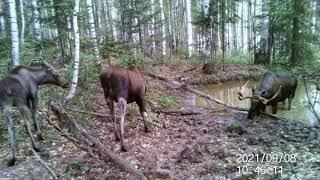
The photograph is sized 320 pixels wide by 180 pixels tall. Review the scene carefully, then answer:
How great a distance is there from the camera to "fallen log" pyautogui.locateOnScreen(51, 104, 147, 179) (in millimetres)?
6725

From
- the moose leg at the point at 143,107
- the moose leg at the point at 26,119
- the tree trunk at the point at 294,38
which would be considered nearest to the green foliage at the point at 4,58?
the moose leg at the point at 26,119

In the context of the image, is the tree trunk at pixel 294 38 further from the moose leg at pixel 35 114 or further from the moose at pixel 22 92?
the moose leg at pixel 35 114

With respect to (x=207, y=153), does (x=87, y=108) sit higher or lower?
higher

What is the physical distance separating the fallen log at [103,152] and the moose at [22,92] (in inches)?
34.8

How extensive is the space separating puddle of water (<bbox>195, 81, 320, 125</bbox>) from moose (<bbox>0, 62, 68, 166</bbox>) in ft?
20.5

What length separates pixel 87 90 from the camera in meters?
11.9

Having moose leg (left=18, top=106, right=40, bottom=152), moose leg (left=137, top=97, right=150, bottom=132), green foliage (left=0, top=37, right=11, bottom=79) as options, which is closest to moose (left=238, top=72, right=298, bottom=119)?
moose leg (left=137, top=97, right=150, bottom=132)

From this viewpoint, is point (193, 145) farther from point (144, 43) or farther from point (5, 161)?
point (144, 43)

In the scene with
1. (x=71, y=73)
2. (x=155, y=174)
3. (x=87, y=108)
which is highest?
(x=71, y=73)

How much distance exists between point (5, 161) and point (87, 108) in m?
3.49

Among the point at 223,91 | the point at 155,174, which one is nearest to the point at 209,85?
the point at 223,91
